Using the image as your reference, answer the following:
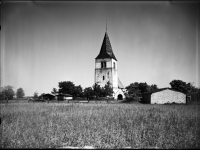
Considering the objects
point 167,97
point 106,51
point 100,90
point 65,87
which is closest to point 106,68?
point 106,51

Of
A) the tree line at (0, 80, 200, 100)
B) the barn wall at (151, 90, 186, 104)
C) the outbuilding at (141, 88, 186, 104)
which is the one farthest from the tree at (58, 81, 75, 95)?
the barn wall at (151, 90, 186, 104)

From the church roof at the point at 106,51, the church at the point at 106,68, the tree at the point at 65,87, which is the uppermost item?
the church roof at the point at 106,51

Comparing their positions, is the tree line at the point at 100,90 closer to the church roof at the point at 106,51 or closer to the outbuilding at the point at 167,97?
the outbuilding at the point at 167,97

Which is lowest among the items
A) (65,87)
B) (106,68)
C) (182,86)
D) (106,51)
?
(65,87)

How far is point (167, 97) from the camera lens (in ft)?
99.7

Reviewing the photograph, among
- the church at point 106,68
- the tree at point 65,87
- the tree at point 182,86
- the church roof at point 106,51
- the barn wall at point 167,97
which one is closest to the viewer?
the barn wall at point 167,97

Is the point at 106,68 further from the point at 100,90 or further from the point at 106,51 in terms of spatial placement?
the point at 100,90

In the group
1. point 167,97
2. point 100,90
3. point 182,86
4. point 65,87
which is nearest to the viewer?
point 167,97

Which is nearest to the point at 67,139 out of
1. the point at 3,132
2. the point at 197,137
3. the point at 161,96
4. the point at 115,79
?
the point at 3,132

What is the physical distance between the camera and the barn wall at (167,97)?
3014 cm

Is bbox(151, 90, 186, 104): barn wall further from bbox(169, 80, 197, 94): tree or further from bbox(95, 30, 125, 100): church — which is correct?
bbox(169, 80, 197, 94): tree

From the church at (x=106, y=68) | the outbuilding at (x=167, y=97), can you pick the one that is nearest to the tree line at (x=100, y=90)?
the church at (x=106, y=68)

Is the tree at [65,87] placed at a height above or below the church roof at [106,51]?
below

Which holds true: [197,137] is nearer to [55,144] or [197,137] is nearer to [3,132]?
[55,144]
